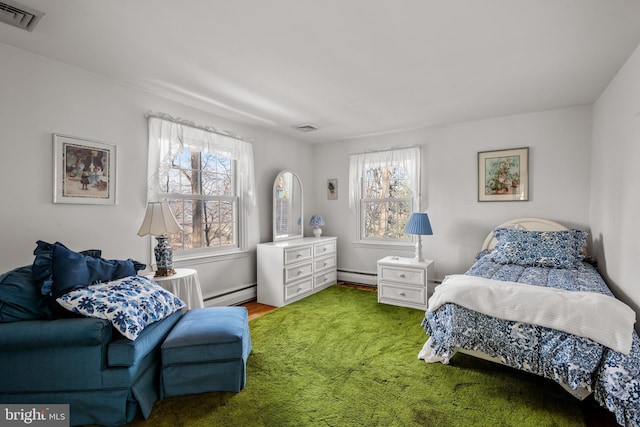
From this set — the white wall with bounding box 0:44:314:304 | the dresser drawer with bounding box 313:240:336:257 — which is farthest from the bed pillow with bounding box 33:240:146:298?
the dresser drawer with bounding box 313:240:336:257

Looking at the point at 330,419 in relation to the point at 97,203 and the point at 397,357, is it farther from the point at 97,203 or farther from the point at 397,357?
the point at 97,203

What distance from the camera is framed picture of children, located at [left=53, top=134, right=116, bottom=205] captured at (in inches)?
99.0

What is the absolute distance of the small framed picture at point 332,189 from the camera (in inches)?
209

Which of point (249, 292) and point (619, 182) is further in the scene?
point (249, 292)

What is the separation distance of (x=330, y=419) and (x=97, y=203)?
259 centimetres

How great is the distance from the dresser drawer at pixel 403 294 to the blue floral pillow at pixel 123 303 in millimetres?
2690

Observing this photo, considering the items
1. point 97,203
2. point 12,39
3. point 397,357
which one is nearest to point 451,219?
point 397,357

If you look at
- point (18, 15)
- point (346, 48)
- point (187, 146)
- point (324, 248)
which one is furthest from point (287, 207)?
point (18, 15)

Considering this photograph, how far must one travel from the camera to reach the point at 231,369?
2076 millimetres

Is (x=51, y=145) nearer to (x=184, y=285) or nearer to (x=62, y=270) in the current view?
(x=62, y=270)

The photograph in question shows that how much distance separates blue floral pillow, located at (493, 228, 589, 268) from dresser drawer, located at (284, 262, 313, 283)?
2.37 metres

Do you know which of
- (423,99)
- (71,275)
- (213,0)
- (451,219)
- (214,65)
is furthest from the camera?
(451,219)

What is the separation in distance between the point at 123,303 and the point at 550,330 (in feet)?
8.66

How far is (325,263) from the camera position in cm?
487
